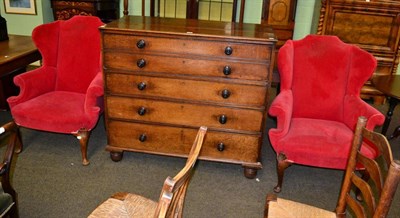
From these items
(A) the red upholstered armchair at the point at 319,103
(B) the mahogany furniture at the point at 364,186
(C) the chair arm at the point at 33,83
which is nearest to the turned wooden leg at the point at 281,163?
(A) the red upholstered armchair at the point at 319,103

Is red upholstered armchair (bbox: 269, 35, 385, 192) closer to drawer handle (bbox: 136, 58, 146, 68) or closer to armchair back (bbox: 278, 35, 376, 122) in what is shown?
armchair back (bbox: 278, 35, 376, 122)

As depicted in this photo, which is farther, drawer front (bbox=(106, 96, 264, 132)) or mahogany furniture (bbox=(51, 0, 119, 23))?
mahogany furniture (bbox=(51, 0, 119, 23))

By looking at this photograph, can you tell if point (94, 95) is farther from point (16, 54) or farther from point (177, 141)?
point (16, 54)

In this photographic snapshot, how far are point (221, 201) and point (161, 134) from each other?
2.32 feet

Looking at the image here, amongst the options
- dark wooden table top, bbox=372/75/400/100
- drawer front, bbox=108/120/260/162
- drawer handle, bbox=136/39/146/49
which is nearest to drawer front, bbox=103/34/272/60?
drawer handle, bbox=136/39/146/49

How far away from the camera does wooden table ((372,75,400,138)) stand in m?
3.19

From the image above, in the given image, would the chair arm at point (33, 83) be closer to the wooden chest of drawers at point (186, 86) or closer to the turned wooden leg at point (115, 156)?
the wooden chest of drawers at point (186, 86)

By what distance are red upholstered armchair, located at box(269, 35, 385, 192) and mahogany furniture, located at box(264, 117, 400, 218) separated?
826 millimetres

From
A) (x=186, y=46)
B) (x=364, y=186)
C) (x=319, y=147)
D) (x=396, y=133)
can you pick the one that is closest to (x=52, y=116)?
(x=186, y=46)

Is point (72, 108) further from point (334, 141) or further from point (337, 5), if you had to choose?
point (337, 5)

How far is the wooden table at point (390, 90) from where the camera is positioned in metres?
3.19

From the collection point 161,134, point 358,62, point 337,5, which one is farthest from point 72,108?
point 337,5

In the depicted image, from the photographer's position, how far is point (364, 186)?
1.59 metres

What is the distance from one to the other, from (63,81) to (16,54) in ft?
1.46
